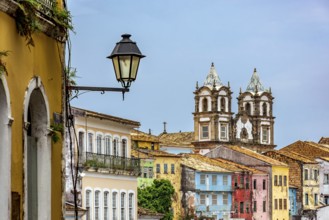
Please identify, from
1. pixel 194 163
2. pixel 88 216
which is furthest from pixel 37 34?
pixel 194 163

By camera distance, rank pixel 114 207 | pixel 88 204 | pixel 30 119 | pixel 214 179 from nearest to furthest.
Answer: pixel 30 119 < pixel 88 204 < pixel 114 207 < pixel 214 179

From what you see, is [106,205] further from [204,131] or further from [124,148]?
[204,131]

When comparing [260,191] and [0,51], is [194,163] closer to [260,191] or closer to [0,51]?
[260,191]

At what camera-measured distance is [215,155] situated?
10319cm

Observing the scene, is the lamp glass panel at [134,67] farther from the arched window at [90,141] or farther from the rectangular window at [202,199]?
the rectangular window at [202,199]

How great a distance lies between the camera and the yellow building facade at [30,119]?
9.12 metres

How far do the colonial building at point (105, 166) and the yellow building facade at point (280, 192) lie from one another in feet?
148

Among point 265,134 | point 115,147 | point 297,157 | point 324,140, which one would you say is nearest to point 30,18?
point 115,147

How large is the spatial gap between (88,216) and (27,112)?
37.8 m

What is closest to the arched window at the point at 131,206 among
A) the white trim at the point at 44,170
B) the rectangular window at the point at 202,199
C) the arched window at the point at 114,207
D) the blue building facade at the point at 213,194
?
the arched window at the point at 114,207

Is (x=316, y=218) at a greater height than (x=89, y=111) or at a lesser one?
lesser

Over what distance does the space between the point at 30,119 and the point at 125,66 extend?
54.2 inches

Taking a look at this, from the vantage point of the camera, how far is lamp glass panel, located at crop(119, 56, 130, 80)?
37.8ft

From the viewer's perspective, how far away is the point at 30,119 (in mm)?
10711
